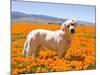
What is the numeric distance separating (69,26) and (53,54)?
1.17ft

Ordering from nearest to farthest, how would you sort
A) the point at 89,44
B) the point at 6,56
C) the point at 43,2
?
the point at 6,56, the point at 43,2, the point at 89,44

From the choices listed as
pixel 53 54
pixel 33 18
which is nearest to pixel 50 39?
pixel 53 54

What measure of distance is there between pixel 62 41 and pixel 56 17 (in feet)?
0.90

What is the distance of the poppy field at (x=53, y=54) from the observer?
2.31 meters

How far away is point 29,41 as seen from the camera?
2.38m

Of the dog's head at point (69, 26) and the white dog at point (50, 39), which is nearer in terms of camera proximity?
the white dog at point (50, 39)

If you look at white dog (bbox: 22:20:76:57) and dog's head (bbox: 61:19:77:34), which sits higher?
dog's head (bbox: 61:19:77:34)

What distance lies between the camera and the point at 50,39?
8.12ft

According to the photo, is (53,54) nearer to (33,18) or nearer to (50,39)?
(50,39)

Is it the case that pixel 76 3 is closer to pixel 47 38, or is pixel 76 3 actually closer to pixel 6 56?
pixel 47 38

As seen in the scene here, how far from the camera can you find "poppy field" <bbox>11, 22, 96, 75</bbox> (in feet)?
7.59

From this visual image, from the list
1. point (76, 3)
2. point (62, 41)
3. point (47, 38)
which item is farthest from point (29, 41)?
point (76, 3)

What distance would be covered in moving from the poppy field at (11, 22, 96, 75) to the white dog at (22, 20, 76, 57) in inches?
1.7

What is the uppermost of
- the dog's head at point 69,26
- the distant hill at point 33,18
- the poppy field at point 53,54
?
the distant hill at point 33,18
